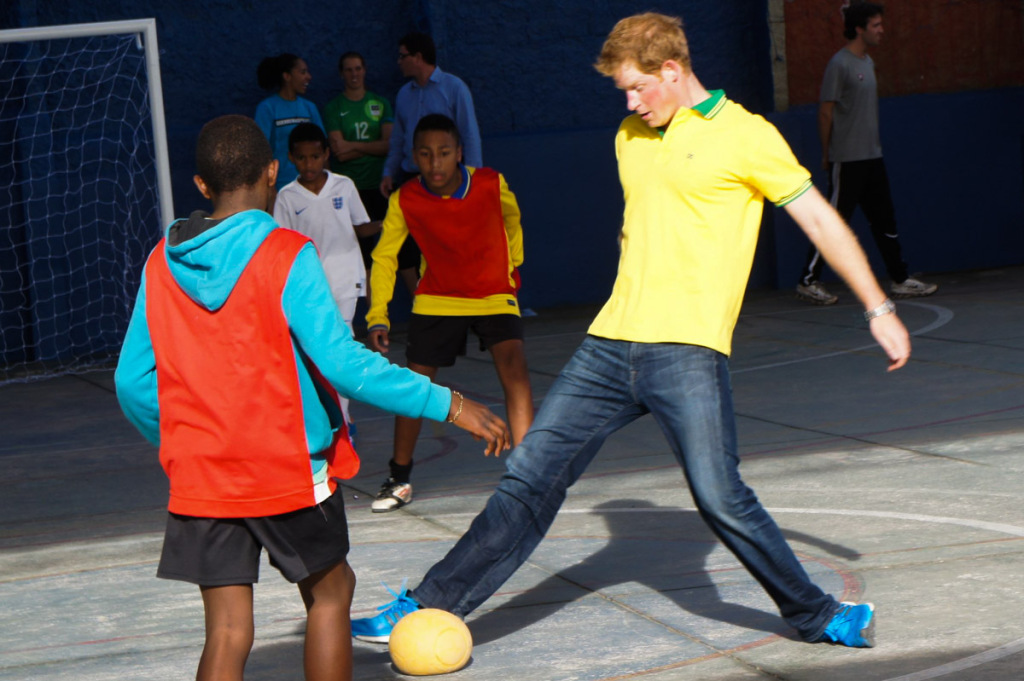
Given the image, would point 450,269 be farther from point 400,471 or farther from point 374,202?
point 374,202

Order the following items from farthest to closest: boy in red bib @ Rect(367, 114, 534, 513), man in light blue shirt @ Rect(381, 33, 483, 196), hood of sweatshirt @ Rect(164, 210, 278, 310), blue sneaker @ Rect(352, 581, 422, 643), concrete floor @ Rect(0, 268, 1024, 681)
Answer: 1. man in light blue shirt @ Rect(381, 33, 483, 196)
2. boy in red bib @ Rect(367, 114, 534, 513)
3. blue sneaker @ Rect(352, 581, 422, 643)
4. concrete floor @ Rect(0, 268, 1024, 681)
5. hood of sweatshirt @ Rect(164, 210, 278, 310)

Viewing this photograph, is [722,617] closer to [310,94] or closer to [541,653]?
[541,653]

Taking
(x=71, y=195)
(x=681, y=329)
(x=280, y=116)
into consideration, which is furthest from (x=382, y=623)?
(x=71, y=195)

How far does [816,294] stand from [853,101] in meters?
1.66

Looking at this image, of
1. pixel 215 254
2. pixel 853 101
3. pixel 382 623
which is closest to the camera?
pixel 215 254

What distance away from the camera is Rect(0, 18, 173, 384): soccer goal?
1190 cm

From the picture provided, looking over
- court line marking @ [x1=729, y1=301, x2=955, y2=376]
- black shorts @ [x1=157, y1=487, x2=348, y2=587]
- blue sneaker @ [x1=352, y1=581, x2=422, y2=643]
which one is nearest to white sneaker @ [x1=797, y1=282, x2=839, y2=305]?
court line marking @ [x1=729, y1=301, x2=955, y2=376]

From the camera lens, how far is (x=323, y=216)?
25.1 feet

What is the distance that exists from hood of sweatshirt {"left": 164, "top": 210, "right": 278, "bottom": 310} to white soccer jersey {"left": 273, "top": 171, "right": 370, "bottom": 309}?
4.14 m

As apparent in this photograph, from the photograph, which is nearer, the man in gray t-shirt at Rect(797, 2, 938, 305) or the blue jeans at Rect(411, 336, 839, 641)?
the blue jeans at Rect(411, 336, 839, 641)

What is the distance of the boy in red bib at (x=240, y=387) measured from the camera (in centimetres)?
340

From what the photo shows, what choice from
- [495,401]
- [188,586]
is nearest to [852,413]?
[495,401]

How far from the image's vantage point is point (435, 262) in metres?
6.38

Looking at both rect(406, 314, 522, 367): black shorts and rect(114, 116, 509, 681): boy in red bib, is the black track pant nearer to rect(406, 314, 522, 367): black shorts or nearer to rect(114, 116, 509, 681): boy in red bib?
rect(406, 314, 522, 367): black shorts
